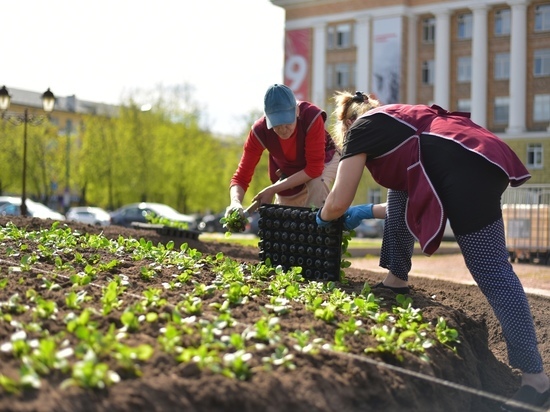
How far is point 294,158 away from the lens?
6.62 m

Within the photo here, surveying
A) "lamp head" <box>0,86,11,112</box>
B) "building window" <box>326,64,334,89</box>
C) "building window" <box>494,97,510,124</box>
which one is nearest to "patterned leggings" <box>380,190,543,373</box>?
"lamp head" <box>0,86,11,112</box>

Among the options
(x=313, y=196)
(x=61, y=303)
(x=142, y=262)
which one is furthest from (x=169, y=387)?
(x=313, y=196)

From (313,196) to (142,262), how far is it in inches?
68.2

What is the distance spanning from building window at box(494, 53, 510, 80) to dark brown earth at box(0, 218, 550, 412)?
5222 cm

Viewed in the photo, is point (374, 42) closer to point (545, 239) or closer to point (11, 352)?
point (545, 239)

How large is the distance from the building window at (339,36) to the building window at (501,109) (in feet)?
40.8

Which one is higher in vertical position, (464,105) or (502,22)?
(502,22)

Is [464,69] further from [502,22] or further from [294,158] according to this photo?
[294,158]

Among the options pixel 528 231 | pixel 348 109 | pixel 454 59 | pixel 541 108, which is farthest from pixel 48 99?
pixel 454 59

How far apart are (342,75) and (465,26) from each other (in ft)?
32.8

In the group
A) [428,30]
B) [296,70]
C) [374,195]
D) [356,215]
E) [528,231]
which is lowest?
[374,195]

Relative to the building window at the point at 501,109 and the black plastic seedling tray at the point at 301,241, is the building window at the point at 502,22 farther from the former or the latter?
the black plastic seedling tray at the point at 301,241

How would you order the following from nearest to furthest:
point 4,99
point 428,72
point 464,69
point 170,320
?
point 170,320 < point 4,99 < point 464,69 < point 428,72

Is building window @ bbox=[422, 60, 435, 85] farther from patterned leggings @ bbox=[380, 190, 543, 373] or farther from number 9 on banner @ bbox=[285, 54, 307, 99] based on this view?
patterned leggings @ bbox=[380, 190, 543, 373]
